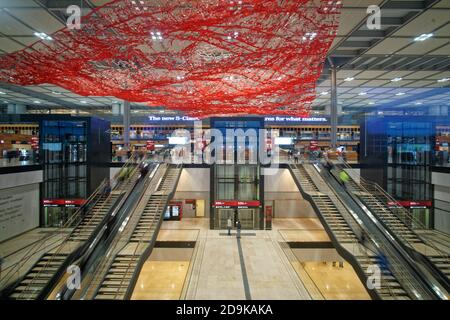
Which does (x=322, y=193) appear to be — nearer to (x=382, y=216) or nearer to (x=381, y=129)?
(x=382, y=216)

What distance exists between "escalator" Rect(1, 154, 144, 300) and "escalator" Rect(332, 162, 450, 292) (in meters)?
9.70

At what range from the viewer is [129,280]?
28.6ft

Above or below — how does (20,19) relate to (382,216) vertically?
above

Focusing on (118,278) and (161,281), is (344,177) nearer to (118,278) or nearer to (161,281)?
(161,281)

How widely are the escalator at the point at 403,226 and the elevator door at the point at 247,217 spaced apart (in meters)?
5.16

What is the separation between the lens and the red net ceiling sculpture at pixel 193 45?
576 centimetres

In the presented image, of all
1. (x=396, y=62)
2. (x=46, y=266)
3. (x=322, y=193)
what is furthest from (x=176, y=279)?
(x=396, y=62)

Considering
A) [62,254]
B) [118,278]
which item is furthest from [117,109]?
[118,278]

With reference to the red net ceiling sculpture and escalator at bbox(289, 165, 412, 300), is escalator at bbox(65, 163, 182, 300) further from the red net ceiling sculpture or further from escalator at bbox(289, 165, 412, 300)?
escalator at bbox(289, 165, 412, 300)

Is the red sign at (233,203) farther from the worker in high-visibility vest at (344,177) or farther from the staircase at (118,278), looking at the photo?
the staircase at (118,278)

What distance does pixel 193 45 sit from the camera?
7207 millimetres

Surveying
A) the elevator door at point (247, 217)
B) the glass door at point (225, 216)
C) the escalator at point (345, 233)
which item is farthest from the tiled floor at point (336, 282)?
the glass door at point (225, 216)

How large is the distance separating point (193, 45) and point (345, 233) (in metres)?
8.65
